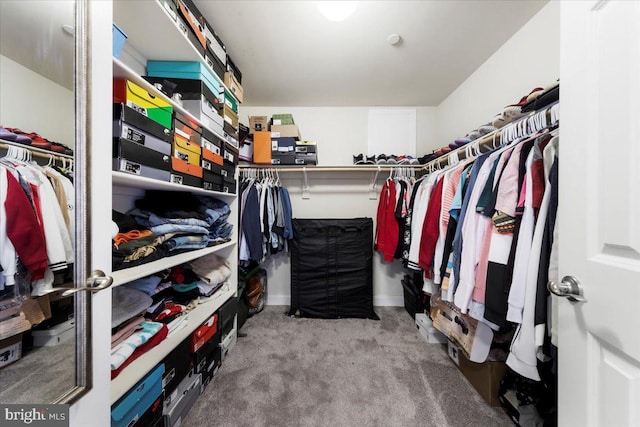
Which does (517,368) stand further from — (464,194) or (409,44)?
(409,44)

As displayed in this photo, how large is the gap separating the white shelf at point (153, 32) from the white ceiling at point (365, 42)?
1.30 feet

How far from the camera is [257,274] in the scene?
7.39ft

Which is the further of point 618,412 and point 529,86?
point 529,86

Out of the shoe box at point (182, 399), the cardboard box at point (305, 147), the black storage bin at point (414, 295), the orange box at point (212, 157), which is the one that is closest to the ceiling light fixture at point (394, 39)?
the cardboard box at point (305, 147)

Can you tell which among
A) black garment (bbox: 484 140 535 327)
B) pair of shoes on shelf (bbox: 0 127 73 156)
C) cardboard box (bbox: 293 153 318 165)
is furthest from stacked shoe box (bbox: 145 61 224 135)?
black garment (bbox: 484 140 535 327)

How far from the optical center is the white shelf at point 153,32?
93cm

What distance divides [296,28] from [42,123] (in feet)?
4.85

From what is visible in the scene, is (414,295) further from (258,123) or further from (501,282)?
(258,123)

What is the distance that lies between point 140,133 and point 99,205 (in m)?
0.40

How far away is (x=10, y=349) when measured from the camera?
1.71 feet

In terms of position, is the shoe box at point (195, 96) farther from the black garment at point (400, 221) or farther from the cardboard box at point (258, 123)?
the black garment at point (400, 221)

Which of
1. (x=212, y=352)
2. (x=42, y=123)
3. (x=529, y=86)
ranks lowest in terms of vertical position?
(x=212, y=352)

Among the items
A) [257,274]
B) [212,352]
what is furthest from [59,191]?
[257,274]

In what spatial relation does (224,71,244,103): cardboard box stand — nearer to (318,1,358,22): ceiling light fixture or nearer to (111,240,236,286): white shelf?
(318,1,358,22): ceiling light fixture
